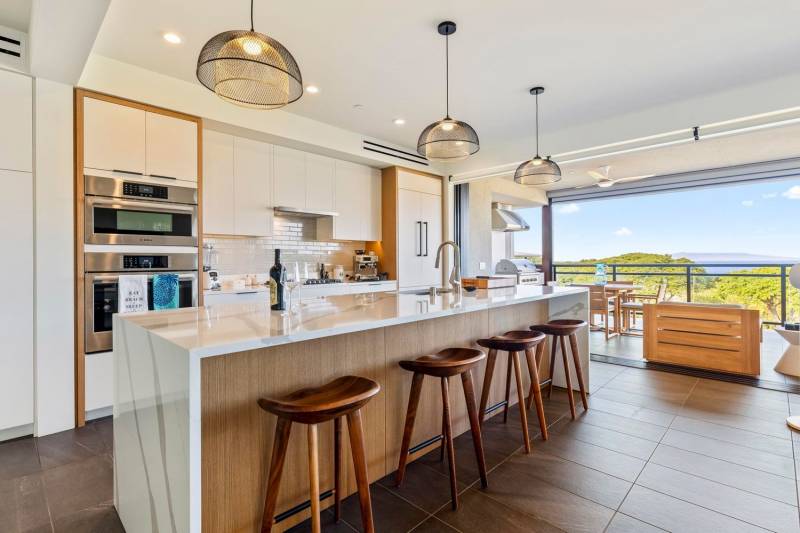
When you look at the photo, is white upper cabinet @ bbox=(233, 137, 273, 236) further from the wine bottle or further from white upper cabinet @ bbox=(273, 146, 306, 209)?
the wine bottle

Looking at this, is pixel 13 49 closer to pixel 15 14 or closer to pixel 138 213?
pixel 15 14

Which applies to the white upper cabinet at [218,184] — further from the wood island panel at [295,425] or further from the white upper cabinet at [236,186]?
the wood island panel at [295,425]

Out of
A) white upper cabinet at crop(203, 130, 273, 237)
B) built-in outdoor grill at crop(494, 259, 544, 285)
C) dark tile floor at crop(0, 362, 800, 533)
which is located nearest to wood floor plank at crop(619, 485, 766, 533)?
dark tile floor at crop(0, 362, 800, 533)

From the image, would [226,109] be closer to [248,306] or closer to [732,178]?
[248,306]

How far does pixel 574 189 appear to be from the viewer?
7.31m

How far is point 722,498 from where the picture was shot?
1.92 metres

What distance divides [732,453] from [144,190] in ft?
14.7

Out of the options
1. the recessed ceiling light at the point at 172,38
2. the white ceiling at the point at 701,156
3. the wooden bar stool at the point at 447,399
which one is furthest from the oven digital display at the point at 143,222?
the white ceiling at the point at 701,156

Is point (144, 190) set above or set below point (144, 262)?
above

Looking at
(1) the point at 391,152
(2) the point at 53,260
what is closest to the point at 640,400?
(1) the point at 391,152

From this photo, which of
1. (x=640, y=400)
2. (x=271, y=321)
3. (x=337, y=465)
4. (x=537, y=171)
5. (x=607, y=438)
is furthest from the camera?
(x=537, y=171)

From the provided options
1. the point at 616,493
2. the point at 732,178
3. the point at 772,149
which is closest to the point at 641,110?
the point at 772,149

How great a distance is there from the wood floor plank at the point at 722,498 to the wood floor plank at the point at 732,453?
0.37m

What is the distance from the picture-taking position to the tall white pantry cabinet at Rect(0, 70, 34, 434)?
2621mm
